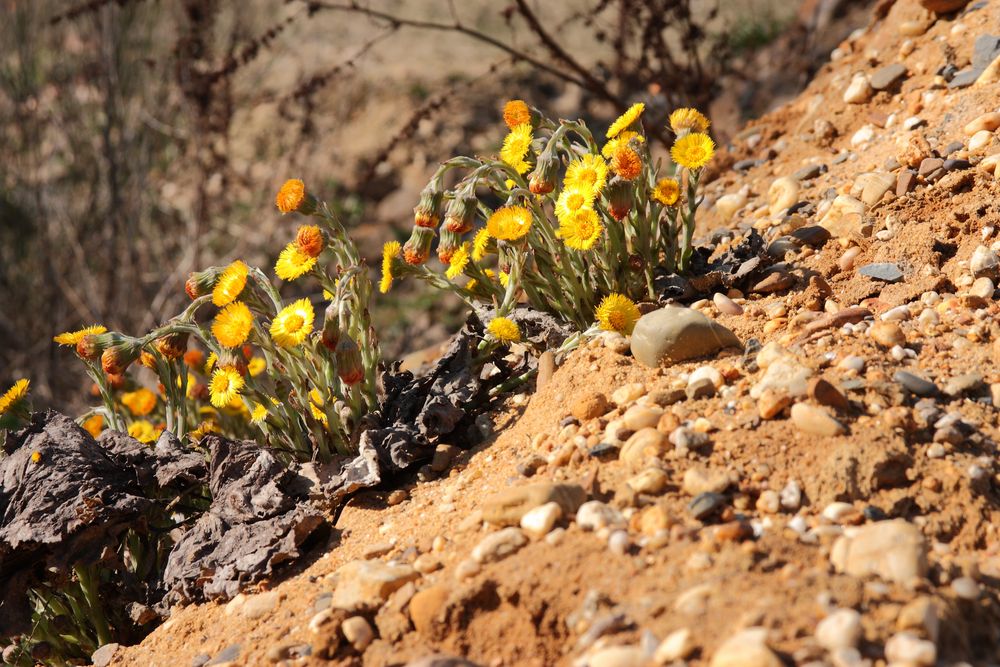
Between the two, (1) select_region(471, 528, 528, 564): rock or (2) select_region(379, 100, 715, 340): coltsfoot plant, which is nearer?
(1) select_region(471, 528, 528, 564): rock

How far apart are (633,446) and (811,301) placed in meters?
0.83

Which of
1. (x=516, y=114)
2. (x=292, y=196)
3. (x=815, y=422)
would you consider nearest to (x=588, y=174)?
(x=516, y=114)

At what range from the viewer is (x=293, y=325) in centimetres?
273

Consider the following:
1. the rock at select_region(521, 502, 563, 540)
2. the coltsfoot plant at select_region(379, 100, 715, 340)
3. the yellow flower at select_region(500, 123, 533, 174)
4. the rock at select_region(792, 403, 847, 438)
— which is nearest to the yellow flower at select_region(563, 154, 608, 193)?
the coltsfoot plant at select_region(379, 100, 715, 340)

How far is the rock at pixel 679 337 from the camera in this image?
2645 millimetres

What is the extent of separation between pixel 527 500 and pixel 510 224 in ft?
3.01

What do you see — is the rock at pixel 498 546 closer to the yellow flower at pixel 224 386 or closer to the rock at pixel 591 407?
the rock at pixel 591 407

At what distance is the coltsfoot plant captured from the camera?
113 inches

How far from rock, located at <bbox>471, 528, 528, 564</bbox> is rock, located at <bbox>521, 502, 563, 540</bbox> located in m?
0.02

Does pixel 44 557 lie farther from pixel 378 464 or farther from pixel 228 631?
pixel 378 464

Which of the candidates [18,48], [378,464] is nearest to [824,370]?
[378,464]

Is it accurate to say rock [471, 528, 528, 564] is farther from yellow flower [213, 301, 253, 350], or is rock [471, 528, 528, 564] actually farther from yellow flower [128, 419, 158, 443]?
yellow flower [128, 419, 158, 443]

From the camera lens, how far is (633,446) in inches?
91.9

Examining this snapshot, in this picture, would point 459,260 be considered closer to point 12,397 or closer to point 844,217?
point 844,217
